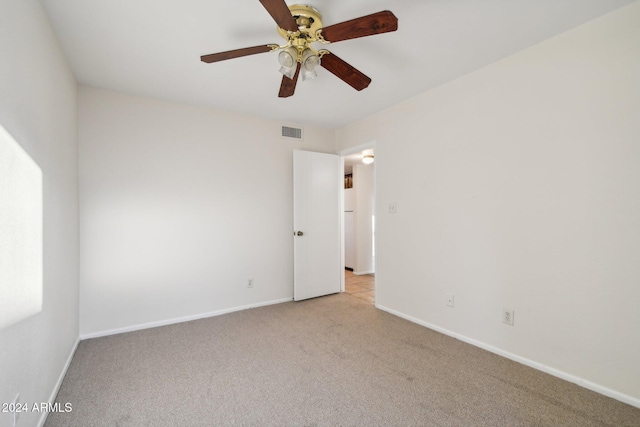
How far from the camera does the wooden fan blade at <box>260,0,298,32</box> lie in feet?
A: 4.38

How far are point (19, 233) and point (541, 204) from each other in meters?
3.24

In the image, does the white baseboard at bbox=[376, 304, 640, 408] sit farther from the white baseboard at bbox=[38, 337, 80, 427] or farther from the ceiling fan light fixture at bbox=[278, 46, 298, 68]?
the white baseboard at bbox=[38, 337, 80, 427]

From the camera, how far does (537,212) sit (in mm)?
2211

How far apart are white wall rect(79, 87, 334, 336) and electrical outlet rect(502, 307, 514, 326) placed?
8.33ft

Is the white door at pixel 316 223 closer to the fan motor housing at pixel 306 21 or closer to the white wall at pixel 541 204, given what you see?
the white wall at pixel 541 204

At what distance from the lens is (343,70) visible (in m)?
2.01

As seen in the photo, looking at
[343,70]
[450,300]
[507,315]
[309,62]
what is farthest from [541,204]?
[309,62]

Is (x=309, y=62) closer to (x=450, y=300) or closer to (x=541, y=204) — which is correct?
(x=541, y=204)

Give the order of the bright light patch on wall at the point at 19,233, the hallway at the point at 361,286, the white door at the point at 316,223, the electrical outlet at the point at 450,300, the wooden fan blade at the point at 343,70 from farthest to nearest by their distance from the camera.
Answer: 1. the hallway at the point at 361,286
2. the white door at the point at 316,223
3. the electrical outlet at the point at 450,300
4. the wooden fan blade at the point at 343,70
5. the bright light patch on wall at the point at 19,233

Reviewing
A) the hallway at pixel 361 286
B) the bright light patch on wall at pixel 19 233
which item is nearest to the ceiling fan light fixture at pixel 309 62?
the bright light patch on wall at pixel 19 233

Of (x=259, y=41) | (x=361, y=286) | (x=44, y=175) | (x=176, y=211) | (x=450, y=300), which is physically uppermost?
(x=259, y=41)

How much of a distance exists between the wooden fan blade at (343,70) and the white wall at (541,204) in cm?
121

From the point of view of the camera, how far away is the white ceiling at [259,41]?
180 cm

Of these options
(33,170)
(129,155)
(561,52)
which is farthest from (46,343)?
(561,52)
